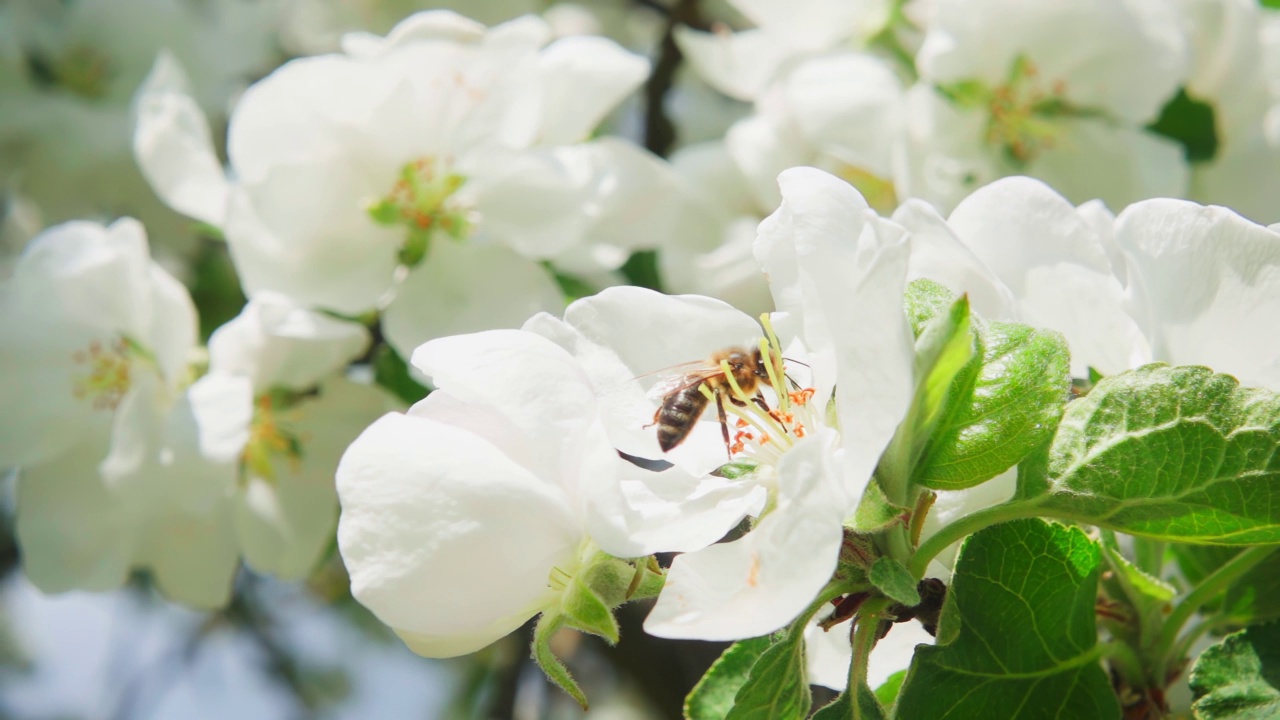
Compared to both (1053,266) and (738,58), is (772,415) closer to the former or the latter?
(1053,266)

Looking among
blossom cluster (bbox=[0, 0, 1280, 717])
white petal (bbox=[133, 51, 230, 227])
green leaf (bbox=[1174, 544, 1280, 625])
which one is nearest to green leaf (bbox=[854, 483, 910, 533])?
blossom cluster (bbox=[0, 0, 1280, 717])

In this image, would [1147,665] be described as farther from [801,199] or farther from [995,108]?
[995,108]

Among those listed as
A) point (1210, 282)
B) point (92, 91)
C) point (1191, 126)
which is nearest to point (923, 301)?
point (1210, 282)

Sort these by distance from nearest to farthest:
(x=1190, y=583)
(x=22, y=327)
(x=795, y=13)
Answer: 1. (x=1190, y=583)
2. (x=22, y=327)
3. (x=795, y=13)

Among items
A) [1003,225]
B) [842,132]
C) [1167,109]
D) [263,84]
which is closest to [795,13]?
[842,132]

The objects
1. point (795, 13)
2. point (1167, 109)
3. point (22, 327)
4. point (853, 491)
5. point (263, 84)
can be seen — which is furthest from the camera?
point (795, 13)

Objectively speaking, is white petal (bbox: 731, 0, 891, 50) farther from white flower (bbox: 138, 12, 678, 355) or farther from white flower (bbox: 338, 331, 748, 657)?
white flower (bbox: 338, 331, 748, 657)
